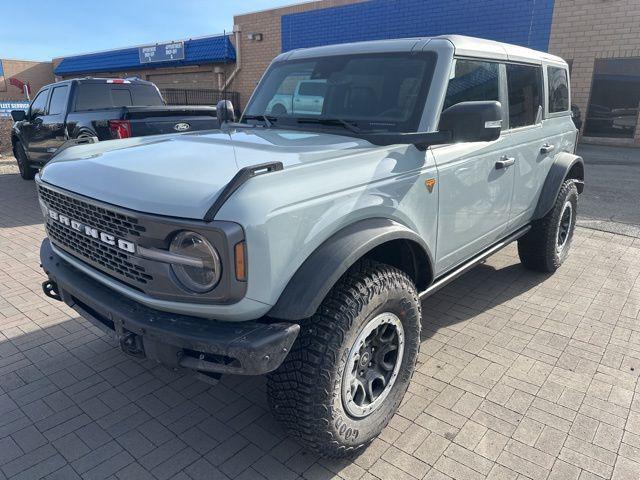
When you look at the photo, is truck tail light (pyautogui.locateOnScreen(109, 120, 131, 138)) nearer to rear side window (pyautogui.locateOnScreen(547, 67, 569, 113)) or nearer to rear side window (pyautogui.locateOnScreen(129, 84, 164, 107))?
rear side window (pyautogui.locateOnScreen(129, 84, 164, 107))

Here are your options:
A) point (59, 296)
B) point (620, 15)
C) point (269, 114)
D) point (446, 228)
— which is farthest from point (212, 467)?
point (620, 15)

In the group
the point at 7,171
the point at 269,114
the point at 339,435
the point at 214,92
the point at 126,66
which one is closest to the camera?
the point at 339,435

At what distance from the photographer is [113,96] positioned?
9000 millimetres

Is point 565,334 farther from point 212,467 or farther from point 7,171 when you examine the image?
point 7,171

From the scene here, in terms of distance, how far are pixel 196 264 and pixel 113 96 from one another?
829 cm

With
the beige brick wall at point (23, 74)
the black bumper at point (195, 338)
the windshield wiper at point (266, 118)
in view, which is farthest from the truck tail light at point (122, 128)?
the beige brick wall at point (23, 74)

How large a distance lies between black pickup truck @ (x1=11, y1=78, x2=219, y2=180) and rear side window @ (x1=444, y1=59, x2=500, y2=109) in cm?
496

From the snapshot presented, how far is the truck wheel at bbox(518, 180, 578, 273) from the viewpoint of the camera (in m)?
4.73

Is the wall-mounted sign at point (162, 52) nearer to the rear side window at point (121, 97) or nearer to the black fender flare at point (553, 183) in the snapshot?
the rear side window at point (121, 97)

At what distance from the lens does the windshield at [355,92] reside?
3.05 metres

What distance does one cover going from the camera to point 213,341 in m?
1.96

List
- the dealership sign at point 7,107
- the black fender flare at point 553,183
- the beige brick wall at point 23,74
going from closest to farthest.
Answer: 1. the black fender flare at point 553,183
2. the dealership sign at point 7,107
3. the beige brick wall at point 23,74

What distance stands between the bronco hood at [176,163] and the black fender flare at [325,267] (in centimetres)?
41

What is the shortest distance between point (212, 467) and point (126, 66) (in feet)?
98.3
